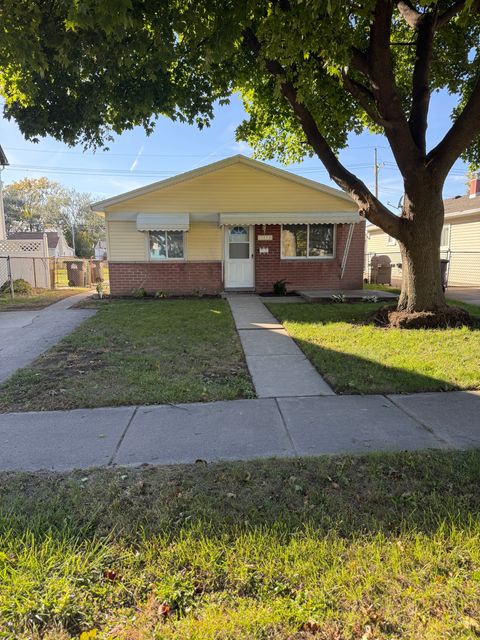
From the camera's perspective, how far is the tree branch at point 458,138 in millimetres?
7328

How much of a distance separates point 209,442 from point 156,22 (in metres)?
6.34

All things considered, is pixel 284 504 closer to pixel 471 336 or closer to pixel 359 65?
pixel 471 336

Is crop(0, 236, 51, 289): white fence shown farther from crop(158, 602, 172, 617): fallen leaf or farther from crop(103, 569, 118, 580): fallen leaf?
crop(158, 602, 172, 617): fallen leaf

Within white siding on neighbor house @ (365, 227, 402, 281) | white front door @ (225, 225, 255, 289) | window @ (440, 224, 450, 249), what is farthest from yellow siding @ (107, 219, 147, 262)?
window @ (440, 224, 450, 249)

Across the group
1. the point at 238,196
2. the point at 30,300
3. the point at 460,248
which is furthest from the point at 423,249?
the point at 460,248

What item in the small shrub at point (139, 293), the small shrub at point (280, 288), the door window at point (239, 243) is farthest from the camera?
the door window at point (239, 243)

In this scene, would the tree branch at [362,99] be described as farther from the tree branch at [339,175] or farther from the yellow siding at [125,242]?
the yellow siding at [125,242]

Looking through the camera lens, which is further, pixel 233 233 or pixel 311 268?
pixel 311 268

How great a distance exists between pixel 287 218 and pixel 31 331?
866 centimetres

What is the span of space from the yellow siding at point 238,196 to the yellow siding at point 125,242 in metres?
0.67

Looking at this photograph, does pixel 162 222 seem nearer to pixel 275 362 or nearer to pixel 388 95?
pixel 388 95

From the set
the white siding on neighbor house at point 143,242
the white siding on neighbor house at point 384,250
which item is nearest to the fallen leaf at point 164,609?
the white siding on neighbor house at point 143,242

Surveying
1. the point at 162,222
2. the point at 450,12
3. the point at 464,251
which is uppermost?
the point at 450,12

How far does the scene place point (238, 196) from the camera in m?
14.1
